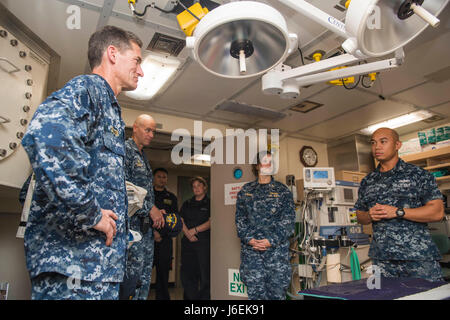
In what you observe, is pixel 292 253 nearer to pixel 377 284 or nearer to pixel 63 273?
pixel 377 284

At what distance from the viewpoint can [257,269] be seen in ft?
9.14

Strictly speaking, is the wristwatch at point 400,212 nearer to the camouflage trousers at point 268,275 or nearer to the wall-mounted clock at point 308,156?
the camouflage trousers at point 268,275

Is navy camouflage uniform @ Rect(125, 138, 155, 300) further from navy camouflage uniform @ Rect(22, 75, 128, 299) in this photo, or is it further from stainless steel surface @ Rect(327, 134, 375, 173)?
stainless steel surface @ Rect(327, 134, 375, 173)

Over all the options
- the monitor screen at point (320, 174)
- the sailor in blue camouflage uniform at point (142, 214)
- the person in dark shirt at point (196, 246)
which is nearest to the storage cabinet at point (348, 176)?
the monitor screen at point (320, 174)

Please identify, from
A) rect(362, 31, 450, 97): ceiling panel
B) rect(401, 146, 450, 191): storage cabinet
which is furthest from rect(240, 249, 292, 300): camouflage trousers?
rect(401, 146, 450, 191): storage cabinet

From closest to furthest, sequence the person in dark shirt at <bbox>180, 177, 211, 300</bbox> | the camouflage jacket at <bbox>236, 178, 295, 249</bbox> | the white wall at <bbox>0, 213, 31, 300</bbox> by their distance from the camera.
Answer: the white wall at <bbox>0, 213, 31, 300</bbox>, the camouflage jacket at <bbox>236, 178, 295, 249</bbox>, the person in dark shirt at <bbox>180, 177, 211, 300</bbox>

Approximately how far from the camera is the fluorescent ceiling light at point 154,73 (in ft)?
9.55

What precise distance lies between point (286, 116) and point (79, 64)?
2.78 meters

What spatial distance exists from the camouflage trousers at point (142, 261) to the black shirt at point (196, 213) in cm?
165

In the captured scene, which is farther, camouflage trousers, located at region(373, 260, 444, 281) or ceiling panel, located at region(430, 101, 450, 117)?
ceiling panel, located at region(430, 101, 450, 117)

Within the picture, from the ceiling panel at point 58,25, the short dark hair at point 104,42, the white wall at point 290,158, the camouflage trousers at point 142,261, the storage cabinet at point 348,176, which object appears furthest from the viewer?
the white wall at point 290,158

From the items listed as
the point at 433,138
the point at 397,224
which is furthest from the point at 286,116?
the point at 397,224

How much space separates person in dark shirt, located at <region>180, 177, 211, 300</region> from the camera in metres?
3.78

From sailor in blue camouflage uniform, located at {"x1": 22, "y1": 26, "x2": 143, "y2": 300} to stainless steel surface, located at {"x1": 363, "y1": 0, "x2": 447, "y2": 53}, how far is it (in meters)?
0.97
